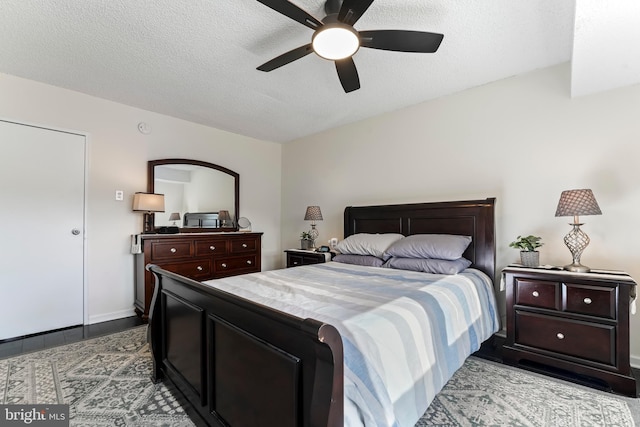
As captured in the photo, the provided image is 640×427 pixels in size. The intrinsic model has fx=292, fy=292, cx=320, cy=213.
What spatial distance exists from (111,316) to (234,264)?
59.3 inches

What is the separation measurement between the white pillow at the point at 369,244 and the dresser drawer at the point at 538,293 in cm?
116

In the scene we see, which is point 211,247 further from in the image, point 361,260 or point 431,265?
point 431,265

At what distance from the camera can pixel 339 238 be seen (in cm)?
428

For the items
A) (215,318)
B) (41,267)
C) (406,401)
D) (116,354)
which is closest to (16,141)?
(41,267)

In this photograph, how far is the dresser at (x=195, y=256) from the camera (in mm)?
3303

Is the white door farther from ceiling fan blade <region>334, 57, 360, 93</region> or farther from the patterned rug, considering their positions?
ceiling fan blade <region>334, 57, 360, 93</region>

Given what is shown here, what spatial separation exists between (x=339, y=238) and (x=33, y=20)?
3650 millimetres

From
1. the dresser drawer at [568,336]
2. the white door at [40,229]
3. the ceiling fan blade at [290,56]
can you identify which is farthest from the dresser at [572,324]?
the white door at [40,229]

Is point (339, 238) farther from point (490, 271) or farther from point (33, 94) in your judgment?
point (33, 94)

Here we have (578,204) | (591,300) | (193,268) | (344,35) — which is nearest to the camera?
(344,35)

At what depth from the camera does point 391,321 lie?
1.35 meters

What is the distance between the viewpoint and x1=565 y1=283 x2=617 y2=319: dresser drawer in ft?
6.58

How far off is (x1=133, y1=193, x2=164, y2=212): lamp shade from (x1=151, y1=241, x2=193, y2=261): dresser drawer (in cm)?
45

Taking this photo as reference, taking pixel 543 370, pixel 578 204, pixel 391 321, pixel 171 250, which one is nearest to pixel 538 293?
pixel 543 370
